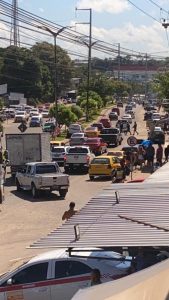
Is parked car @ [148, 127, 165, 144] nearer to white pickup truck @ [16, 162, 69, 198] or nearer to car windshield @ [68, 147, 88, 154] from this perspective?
car windshield @ [68, 147, 88, 154]

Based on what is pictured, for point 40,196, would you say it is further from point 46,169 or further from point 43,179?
point 46,169

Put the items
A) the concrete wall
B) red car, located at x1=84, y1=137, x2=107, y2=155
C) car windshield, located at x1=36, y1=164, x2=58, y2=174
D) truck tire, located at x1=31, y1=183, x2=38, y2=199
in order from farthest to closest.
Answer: red car, located at x1=84, y1=137, x2=107, y2=155
car windshield, located at x1=36, y1=164, x2=58, y2=174
truck tire, located at x1=31, y1=183, x2=38, y2=199
the concrete wall

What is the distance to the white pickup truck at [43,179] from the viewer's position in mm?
30219

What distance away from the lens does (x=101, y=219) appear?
36.4ft

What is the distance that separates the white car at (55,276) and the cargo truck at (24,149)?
26318mm

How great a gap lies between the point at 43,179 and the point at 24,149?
8.37 metres

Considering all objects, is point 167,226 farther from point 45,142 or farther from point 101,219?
point 45,142

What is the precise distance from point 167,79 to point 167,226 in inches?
1703

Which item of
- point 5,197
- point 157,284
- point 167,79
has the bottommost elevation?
point 5,197

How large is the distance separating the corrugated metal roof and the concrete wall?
137cm

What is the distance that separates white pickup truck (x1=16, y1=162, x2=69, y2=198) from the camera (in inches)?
1190

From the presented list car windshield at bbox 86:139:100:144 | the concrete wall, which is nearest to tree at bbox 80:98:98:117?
car windshield at bbox 86:139:100:144

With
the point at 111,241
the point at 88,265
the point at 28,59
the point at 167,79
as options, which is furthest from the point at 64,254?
the point at 28,59

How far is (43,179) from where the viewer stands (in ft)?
99.5
